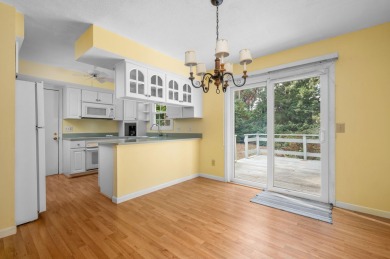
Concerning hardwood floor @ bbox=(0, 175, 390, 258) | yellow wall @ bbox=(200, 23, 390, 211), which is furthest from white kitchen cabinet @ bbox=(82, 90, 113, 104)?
yellow wall @ bbox=(200, 23, 390, 211)

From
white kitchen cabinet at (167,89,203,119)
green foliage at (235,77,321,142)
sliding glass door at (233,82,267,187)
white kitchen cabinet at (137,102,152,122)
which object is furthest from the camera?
white kitchen cabinet at (137,102,152,122)

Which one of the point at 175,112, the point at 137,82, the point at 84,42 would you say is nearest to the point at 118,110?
the point at 175,112

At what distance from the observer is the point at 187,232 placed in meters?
2.01

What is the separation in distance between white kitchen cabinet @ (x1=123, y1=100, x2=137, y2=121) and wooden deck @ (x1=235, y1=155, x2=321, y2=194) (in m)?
3.45

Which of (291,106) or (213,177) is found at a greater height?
(291,106)

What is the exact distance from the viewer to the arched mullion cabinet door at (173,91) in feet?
11.5

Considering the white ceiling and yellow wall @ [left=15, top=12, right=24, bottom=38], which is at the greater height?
the white ceiling

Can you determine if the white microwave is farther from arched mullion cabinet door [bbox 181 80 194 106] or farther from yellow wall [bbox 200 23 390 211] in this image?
yellow wall [bbox 200 23 390 211]

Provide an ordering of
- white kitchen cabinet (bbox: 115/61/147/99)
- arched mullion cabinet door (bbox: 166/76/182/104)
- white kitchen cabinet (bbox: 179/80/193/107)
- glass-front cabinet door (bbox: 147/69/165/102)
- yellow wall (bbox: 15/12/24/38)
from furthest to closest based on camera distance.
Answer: white kitchen cabinet (bbox: 179/80/193/107)
arched mullion cabinet door (bbox: 166/76/182/104)
glass-front cabinet door (bbox: 147/69/165/102)
white kitchen cabinet (bbox: 115/61/147/99)
yellow wall (bbox: 15/12/24/38)

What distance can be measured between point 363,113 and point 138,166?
352 centimetres

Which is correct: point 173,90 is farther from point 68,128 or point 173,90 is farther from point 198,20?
point 68,128

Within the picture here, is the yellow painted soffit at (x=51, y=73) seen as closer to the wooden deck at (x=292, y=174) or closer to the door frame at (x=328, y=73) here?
the door frame at (x=328, y=73)

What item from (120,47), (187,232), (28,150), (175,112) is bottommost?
(187,232)

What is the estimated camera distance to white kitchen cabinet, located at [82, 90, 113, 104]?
4654 mm
